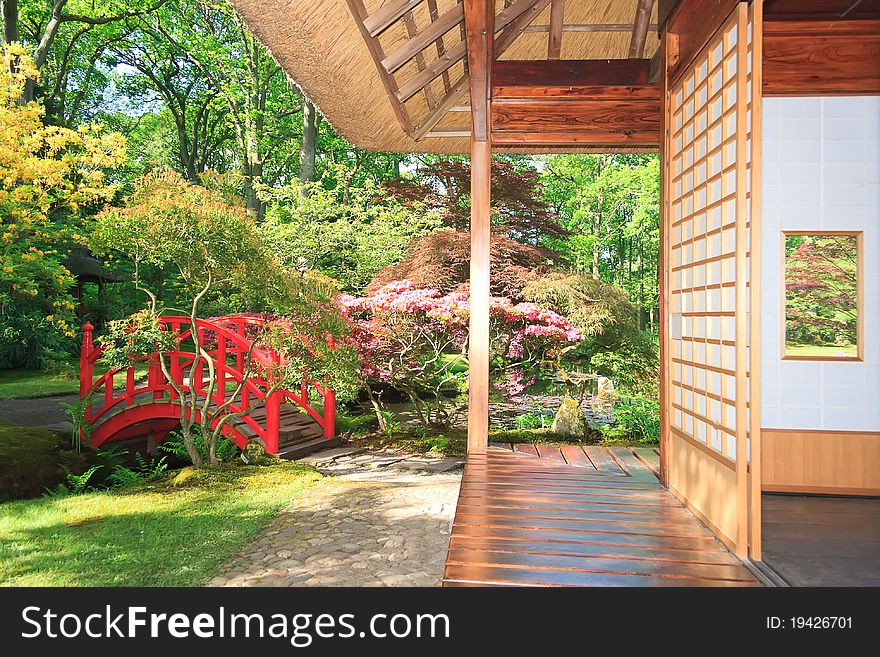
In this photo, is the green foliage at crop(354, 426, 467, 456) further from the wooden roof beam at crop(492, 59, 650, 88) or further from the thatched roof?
the wooden roof beam at crop(492, 59, 650, 88)

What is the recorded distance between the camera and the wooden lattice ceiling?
324 centimetres

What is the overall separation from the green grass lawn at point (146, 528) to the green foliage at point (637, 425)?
344 cm

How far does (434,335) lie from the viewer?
23.9 ft

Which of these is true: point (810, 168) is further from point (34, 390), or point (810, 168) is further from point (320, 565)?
point (34, 390)

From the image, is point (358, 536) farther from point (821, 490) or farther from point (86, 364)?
point (86, 364)

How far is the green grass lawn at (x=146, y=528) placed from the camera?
148 inches

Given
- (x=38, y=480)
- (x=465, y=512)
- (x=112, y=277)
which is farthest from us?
(x=112, y=277)

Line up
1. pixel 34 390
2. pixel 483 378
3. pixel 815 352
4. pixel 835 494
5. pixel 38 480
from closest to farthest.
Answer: pixel 835 494, pixel 815 352, pixel 483 378, pixel 38 480, pixel 34 390

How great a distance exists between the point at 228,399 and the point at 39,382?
594 centimetres

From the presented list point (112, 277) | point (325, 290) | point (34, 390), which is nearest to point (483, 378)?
point (325, 290)

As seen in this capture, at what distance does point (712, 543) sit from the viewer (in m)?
2.22

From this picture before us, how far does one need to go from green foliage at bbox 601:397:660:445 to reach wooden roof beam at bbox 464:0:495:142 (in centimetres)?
447

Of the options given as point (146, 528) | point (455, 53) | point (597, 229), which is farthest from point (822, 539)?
point (597, 229)
